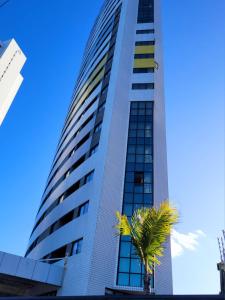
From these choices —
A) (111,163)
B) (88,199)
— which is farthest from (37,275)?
(111,163)

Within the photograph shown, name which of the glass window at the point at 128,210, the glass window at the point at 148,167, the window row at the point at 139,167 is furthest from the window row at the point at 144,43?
the glass window at the point at 128,210

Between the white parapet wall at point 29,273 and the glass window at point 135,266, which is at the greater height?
the glass window at point 135,266

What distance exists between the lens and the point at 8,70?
87.9 meters

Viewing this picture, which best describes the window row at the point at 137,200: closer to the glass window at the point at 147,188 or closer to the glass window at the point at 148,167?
the glass window at the point at 147,188

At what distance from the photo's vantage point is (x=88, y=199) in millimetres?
25766

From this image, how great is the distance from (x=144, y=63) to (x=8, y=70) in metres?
61.9

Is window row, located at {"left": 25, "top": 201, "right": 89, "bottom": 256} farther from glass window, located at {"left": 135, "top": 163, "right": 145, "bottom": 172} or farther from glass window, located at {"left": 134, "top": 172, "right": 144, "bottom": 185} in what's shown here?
glass window, located at {"left": 135, "top": 163, "right": 145, "bottom": 172}

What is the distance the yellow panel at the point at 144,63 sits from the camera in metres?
37.8

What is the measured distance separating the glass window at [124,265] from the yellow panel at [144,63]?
2400 cm

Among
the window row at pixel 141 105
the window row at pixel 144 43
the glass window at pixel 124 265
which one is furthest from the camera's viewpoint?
the window row at pixel 144 43

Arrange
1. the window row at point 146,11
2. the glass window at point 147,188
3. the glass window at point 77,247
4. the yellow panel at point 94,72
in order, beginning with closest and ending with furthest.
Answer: the glass window at point 77,247
the glass window at point 147,188
the yellow panel at point 94,72
the window row at point 146,11

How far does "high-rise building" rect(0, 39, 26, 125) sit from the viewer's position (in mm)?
85062

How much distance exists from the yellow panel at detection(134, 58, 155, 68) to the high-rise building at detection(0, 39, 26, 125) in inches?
2076

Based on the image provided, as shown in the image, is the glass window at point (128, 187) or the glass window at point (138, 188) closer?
the glass window at point (128, 187)
